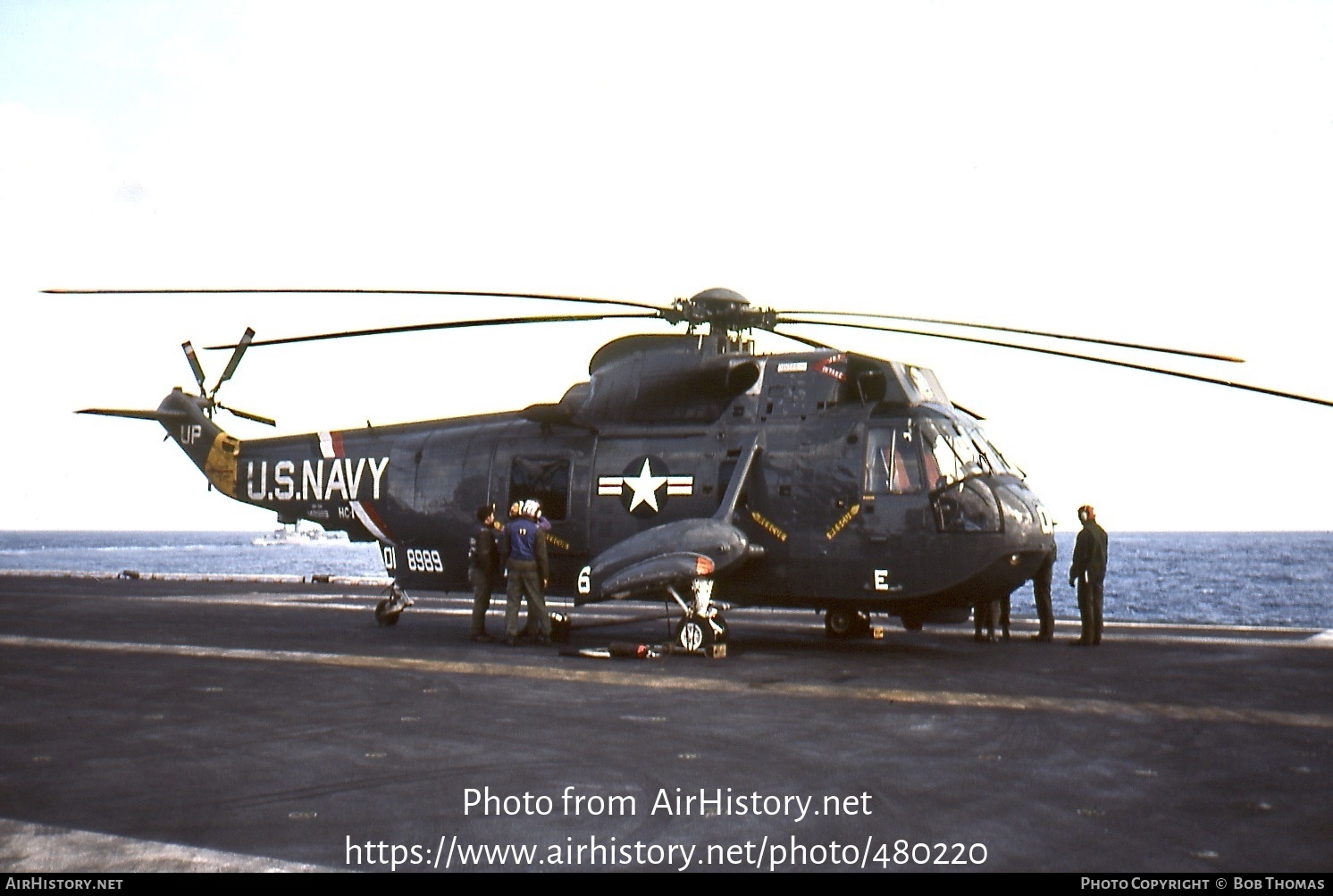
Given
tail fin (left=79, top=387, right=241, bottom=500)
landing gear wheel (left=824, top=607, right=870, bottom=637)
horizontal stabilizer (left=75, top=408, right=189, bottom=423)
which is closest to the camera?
landing gear wheel (left=824, top=607, right=870, bottom=637)

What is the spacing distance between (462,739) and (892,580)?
7476mm

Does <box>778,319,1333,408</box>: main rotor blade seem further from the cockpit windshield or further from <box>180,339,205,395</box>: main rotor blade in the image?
<box>180,339,205,395</box>: main rotor blade

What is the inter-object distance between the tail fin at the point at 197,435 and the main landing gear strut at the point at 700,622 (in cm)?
1023

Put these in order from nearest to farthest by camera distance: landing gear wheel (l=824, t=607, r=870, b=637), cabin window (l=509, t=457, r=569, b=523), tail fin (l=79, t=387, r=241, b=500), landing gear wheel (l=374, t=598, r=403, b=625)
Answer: cabin window (l=509, t=457, r=569, b=523) → landing gear wheel (l=824, t=607, r=870, b=637) → landing gear wheel (l=374, t=598, r=403, b=625) → tail fin (l=79, t=387, r=241, b=500)

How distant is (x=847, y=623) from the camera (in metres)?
16.6

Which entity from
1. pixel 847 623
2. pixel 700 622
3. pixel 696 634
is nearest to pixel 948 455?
pixel 847 623

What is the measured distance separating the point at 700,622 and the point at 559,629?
111 inches

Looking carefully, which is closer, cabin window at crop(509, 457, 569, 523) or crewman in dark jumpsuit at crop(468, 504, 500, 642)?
crewman in dark jumpsuit at crop(468, 504, 500, 642)

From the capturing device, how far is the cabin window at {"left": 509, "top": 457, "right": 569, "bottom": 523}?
16.2 metres

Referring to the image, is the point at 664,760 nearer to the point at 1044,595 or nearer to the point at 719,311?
the point at 719,311

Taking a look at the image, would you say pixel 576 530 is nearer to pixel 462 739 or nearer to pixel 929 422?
pixel 929 422

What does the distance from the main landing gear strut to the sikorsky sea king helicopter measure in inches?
1.1

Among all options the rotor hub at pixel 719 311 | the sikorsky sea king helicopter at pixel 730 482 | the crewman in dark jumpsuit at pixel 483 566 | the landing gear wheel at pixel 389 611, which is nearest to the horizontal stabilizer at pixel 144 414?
the sikorsky sea king helicopter at pixel 730 482

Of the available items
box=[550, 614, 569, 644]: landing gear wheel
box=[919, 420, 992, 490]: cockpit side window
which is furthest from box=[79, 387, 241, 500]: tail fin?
box=[919, 420, 992, 490]: cockpit side window
